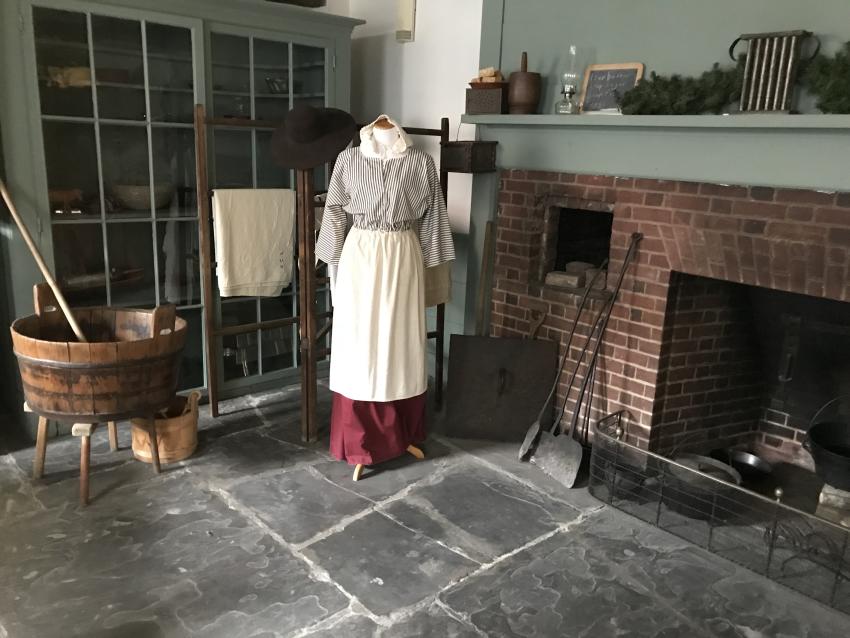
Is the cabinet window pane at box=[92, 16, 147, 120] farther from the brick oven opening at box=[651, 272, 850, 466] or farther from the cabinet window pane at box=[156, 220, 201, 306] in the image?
the brick oven opening at box=[651, 272, 850, 466]

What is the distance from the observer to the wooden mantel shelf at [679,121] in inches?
88.6

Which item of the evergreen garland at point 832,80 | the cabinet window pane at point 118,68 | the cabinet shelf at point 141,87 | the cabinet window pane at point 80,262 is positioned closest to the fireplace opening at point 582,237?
the evergreen garland at point 832,80

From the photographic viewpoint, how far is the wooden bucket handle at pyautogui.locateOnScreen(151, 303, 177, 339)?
2686 millimetres

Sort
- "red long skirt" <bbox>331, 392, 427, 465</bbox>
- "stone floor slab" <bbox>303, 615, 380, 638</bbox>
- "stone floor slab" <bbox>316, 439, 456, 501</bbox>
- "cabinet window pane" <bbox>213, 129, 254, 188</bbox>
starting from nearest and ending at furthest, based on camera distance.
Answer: "stone floor slab" <bbox>303, 615, 380, 638</bbox> < "stone floor slab" <bbox>316, 439, 456, 501</bbox> < "red long skirt" <bbox>331, 392, 427, 465</bbox> < "cabinet window pane" <bbox>213, 129, 254, 188</bbox>

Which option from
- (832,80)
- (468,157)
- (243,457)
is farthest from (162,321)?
(832,80)

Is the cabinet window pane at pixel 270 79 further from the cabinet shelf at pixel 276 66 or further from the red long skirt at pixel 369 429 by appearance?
the red long skirt at pixel 369 429

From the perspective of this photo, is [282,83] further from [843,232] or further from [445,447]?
[843,232]

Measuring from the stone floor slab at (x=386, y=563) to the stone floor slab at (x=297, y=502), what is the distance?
0.33 ft

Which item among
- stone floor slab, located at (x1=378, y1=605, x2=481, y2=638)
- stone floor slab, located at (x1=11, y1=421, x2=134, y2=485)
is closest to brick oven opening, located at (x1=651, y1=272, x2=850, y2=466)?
stone floor slab, located at (x1=378, y1=605, x2=481, y2=638)

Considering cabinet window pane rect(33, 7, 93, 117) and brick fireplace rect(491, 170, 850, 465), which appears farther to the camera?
cabinet window pane rect(33, 7, 93, 117)

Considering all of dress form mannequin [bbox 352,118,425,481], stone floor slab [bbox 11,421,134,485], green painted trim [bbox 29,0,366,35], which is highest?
green painted trim [bbox 29,0,366,35]

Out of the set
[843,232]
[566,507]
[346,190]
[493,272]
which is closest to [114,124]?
[346,190]

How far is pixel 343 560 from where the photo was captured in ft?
7.91

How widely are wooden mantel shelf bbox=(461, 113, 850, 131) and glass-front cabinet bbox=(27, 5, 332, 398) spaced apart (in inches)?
44.0
